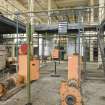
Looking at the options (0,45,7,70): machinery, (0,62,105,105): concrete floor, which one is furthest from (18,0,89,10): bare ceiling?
(0,62,105,105): concrete floor

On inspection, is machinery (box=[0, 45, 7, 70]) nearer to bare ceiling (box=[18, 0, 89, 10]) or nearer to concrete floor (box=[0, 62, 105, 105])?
concrete floor (box=[0, 62, 105, 105])

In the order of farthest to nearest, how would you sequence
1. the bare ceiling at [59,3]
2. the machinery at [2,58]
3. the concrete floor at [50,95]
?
the bare ceiling at [59,3]
the machinery at [2,58]
the concrete floor at [50,95]

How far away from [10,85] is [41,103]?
1915mm

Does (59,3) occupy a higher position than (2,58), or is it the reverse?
(59,3)

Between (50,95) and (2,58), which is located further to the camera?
(2,58)

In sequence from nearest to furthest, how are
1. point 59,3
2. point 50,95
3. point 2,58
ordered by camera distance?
point 50,95
point 2,58
point 59,3

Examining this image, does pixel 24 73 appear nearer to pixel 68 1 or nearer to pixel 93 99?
pixel 93 99

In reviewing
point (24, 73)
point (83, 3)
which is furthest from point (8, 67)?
point (83, 3)

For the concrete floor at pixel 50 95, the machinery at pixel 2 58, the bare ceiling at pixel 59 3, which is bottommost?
the concrete floor at pixel 50 95

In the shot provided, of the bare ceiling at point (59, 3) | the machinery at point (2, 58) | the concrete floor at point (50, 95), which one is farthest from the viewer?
the bare ceiling at point (59, 3)

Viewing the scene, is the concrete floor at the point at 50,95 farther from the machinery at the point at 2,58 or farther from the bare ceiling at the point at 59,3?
the bare ceiling at the point at 59,3

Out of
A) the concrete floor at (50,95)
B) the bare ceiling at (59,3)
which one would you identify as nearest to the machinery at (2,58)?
the concrete floor at (50,95)

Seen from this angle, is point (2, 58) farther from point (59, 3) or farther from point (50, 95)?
point (59, 3)

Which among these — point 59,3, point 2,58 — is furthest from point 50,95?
point 59,3
